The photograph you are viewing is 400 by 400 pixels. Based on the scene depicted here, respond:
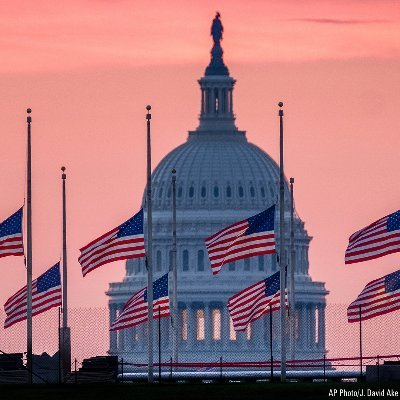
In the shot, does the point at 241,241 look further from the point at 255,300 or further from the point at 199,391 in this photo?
the point at 199,391

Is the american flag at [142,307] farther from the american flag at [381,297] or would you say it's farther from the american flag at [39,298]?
the american flag at [381,297]

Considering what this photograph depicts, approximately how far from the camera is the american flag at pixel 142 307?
14925cm

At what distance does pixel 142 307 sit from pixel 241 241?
11837 millimetres

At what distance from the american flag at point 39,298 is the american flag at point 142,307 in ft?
15.3

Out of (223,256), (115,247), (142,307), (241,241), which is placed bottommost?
(142,307)

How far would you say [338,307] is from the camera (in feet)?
601

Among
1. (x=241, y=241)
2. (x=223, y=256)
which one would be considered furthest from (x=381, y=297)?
(x=223, y=256)

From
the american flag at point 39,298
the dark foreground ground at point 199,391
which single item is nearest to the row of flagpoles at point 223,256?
the american flag at point 39,298

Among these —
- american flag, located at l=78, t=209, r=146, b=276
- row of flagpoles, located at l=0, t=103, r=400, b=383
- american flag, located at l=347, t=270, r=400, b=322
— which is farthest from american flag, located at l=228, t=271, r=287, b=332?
american flag, located at l=78, t=209, r=146, b=276

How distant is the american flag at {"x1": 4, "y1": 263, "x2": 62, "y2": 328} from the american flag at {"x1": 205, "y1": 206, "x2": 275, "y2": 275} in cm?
934

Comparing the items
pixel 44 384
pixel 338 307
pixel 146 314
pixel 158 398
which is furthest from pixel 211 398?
pixel 338 307

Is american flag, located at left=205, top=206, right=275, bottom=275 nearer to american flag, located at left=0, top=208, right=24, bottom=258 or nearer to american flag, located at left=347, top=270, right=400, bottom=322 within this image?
american flag, located at left=347, top=270, right=400, bottom=322

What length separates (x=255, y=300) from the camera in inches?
5797

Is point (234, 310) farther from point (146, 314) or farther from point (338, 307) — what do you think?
point (338, 307)
